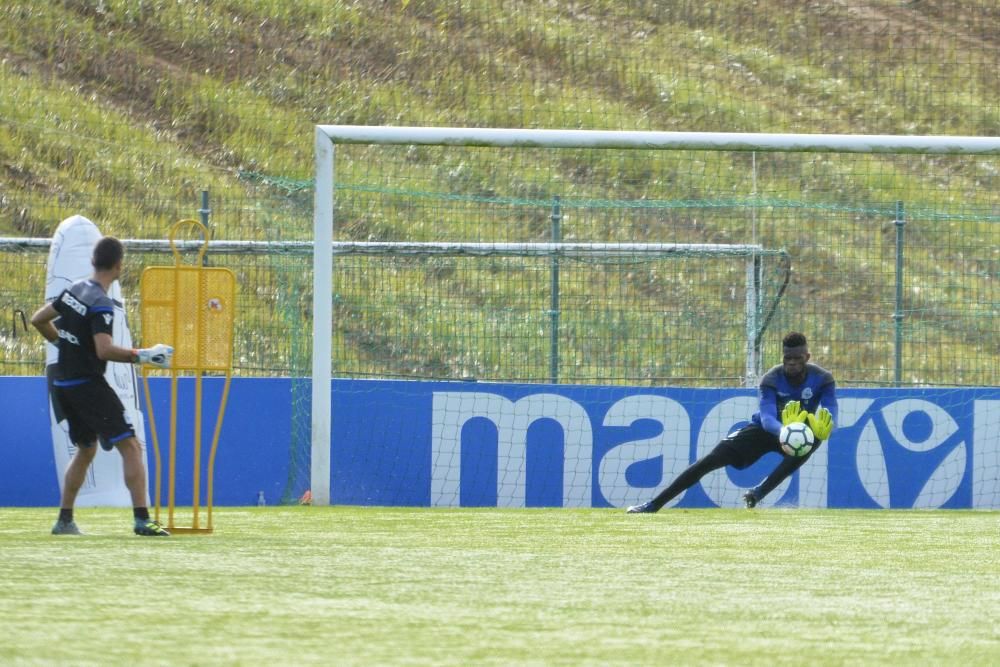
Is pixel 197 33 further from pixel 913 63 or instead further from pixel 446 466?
pixel 446 466

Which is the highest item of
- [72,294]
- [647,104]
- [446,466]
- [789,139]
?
[647,104]

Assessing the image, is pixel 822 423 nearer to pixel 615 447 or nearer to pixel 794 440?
pixel 794 440

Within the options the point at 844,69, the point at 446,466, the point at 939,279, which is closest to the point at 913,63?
the point at 844,69

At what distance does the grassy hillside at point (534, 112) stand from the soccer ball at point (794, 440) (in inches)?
204

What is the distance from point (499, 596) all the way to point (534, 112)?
17601 millimetres

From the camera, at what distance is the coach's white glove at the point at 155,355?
7762 mm

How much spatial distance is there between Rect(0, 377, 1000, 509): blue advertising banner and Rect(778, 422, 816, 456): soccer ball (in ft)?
6.19

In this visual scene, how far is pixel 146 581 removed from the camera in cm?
600

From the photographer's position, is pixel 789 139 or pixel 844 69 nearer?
pixel 789 139

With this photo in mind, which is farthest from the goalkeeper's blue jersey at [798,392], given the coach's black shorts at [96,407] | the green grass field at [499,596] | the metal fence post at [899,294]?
the coach's black shorts at [96,407]

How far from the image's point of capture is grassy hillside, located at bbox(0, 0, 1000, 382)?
17516mm

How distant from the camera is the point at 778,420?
1164 cm

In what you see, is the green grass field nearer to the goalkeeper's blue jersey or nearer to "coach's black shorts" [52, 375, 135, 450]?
"coach's black shorts" [52, 375, 135, 450]

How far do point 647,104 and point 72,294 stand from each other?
51.3 ft
